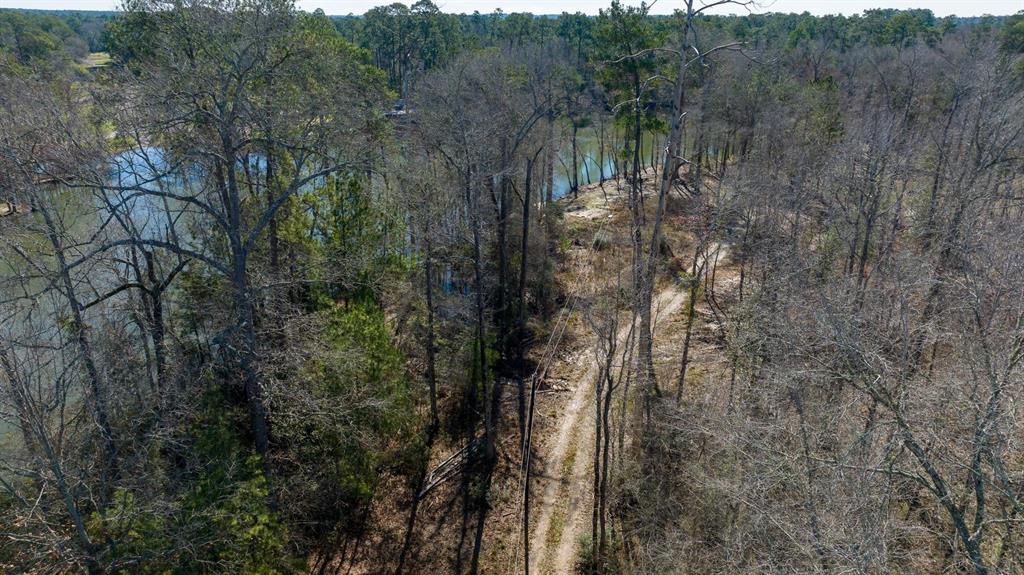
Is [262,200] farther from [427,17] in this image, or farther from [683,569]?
[427,17]

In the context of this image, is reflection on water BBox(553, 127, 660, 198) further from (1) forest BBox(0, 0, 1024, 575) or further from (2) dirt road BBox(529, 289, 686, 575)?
(2) dirt road BBox(529, 289, 686, 575)

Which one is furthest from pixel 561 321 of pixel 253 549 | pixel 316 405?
pixel 253 549

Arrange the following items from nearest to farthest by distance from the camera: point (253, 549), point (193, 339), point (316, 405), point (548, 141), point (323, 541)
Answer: point (253, 549)
point (316, 405)
point (323, 541)
point (193, 339)
point (548, 141)

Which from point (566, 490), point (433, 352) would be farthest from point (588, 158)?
point (566, 490)

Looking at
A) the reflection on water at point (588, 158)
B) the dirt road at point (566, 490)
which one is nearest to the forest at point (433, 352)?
the dirt road at point (566, 490)

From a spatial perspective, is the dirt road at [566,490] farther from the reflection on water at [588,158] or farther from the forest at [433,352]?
the reflection on water at [588,158]

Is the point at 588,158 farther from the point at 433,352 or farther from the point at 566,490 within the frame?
the point at 566,490

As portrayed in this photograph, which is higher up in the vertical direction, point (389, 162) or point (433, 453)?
point (389, 162)

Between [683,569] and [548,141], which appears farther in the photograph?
[548,141]
